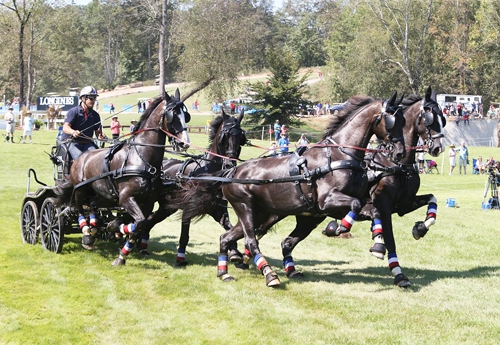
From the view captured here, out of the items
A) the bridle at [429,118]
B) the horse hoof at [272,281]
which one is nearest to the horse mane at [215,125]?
the horse hoof at [272,281]

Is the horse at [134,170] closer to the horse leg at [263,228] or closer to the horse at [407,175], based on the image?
the horse leg at [263,228]

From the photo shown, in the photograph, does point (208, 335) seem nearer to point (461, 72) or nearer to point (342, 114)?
point (342, 114)

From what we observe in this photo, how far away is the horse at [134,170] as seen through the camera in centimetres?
1064

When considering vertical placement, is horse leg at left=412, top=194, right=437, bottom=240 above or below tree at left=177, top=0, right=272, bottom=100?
below

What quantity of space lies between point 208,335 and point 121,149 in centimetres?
478

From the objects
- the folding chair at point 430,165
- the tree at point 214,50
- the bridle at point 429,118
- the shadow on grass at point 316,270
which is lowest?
the folding chair at point 430,165

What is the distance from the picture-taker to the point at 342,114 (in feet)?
34.0

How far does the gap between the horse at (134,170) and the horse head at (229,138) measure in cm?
99

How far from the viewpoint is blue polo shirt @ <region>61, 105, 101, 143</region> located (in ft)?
40.1

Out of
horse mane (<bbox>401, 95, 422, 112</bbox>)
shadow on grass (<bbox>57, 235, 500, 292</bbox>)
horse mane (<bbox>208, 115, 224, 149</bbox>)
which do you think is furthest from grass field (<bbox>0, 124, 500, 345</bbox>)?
horse mane (<bbox>401, 95, 422, 112</bbox>)

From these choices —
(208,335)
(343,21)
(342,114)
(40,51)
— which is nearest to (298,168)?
(342,114)

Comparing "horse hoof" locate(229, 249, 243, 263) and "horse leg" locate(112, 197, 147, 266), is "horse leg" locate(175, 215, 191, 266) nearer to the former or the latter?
"horse hoof" locate(229, 249, 243, 263)

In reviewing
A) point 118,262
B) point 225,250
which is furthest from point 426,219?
point 118,262

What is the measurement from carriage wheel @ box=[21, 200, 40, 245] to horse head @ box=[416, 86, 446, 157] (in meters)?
7.31
